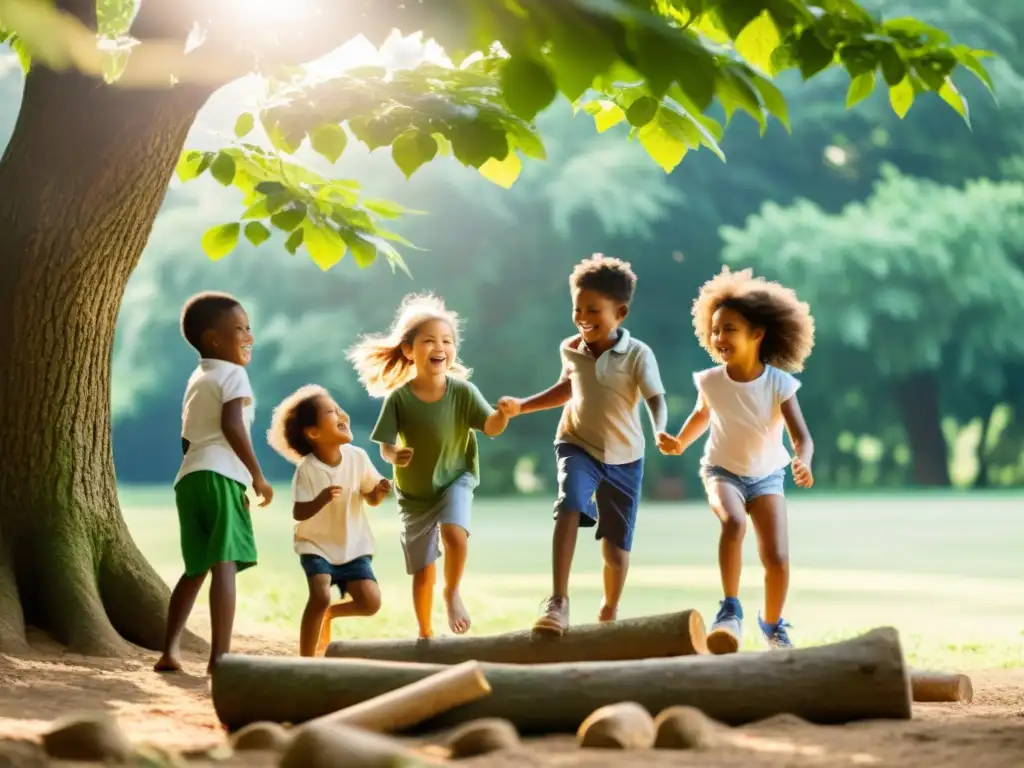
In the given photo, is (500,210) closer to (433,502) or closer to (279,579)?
(279,579)

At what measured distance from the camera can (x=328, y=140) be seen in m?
6.54

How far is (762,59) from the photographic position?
5.78m

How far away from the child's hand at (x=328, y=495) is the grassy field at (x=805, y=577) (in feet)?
9.62

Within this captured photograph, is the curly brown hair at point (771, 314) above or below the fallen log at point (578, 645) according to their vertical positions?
above

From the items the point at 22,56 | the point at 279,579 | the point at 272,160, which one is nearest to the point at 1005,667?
the point at 272,160

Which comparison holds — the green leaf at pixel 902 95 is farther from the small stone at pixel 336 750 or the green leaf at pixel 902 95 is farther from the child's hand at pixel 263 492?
the small stone at pixel 336 750

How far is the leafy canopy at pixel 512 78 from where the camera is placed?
3.84 metres

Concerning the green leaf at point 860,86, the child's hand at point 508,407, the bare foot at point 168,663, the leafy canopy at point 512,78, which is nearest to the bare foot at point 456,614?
the child's hand at point 508,407

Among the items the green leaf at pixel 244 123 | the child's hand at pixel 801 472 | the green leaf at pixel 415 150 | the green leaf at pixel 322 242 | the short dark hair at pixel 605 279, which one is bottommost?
the child's hand at pixel 801 472

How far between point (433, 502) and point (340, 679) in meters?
1.88

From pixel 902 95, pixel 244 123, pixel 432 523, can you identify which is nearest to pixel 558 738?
pixel 432 523

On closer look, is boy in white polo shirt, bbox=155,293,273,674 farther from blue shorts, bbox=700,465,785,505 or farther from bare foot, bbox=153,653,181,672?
blue shorts, bbox=700,465,785,505

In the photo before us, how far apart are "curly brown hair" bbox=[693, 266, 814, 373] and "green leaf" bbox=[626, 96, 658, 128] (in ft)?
2.78

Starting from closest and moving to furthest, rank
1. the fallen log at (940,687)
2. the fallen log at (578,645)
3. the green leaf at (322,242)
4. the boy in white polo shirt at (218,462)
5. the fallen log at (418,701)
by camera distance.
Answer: the fallen log at (418,701) → the fallen log at (578,645) → the fallen log at (940,687) → the boy in white polo shirt at (218,462) → the green leaf at (322,242)
